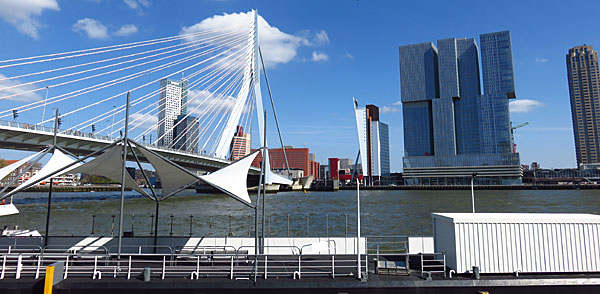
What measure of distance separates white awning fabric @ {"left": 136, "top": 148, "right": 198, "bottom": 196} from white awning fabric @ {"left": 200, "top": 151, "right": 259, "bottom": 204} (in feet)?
3.86

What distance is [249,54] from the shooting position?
197ft

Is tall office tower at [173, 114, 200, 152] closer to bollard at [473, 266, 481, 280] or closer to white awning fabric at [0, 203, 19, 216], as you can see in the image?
white awning fabric at [0, 203, 19, 216]

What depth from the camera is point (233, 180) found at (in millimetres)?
17141

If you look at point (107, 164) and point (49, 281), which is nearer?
point (49, 281)

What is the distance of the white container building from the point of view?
11.3 metres

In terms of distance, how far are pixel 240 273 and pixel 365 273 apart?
4125mm


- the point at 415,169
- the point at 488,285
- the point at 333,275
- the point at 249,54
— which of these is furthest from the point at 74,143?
the point at 415,169

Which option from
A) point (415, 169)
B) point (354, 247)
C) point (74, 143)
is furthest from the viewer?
point (415, 169)

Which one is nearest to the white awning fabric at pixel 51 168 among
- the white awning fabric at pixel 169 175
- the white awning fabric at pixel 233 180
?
the white awning fabric at pixel 169 175

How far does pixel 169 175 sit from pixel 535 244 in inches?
664

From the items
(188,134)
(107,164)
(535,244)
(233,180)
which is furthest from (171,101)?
(188,134)

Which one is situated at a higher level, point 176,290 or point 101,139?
point 101,139

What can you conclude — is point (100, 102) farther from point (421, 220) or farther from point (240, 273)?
point (240, 273)

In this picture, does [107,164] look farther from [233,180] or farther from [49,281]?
→ [49,281]
